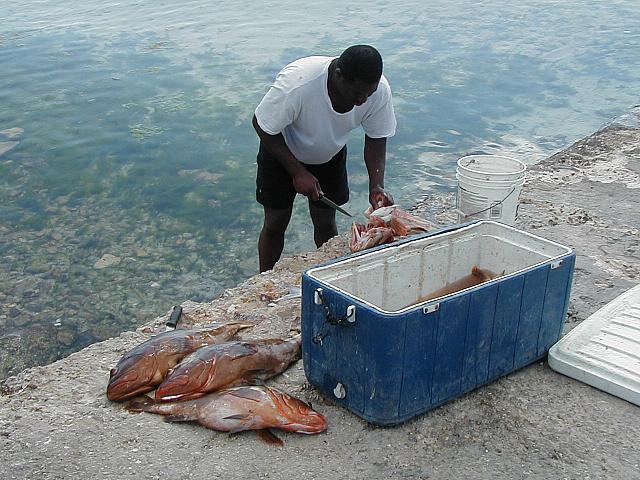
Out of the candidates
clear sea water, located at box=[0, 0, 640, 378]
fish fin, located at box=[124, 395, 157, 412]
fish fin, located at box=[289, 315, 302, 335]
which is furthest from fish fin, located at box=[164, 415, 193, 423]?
clear sea water, located at box=[0, 0, 640, 378]

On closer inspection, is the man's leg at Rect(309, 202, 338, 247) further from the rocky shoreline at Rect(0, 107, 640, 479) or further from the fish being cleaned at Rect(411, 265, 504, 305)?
the fish being cleaned at Rect(411, 265, 504, 305)

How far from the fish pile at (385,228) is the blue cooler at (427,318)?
2.95 feet

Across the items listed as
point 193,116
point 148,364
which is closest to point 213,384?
point 148,364

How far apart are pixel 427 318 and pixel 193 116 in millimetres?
7863

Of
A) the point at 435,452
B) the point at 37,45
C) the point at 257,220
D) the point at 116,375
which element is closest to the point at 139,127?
the point at 257,220

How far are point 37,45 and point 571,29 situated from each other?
406 inches

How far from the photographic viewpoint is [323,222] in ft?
18.1

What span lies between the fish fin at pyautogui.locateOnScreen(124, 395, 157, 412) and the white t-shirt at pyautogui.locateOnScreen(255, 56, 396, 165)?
5.84 ft

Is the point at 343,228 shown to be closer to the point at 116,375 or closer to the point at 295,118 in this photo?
the point at 295,118

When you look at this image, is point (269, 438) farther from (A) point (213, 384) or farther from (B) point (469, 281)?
(B) point (469, 281)

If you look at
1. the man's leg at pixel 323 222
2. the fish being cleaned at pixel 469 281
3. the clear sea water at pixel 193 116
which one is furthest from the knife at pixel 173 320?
the clear sea water at pixel 193 116

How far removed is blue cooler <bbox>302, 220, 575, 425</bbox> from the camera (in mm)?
2924

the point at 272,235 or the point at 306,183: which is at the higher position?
the point at 306,183

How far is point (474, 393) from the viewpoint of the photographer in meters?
3.36
